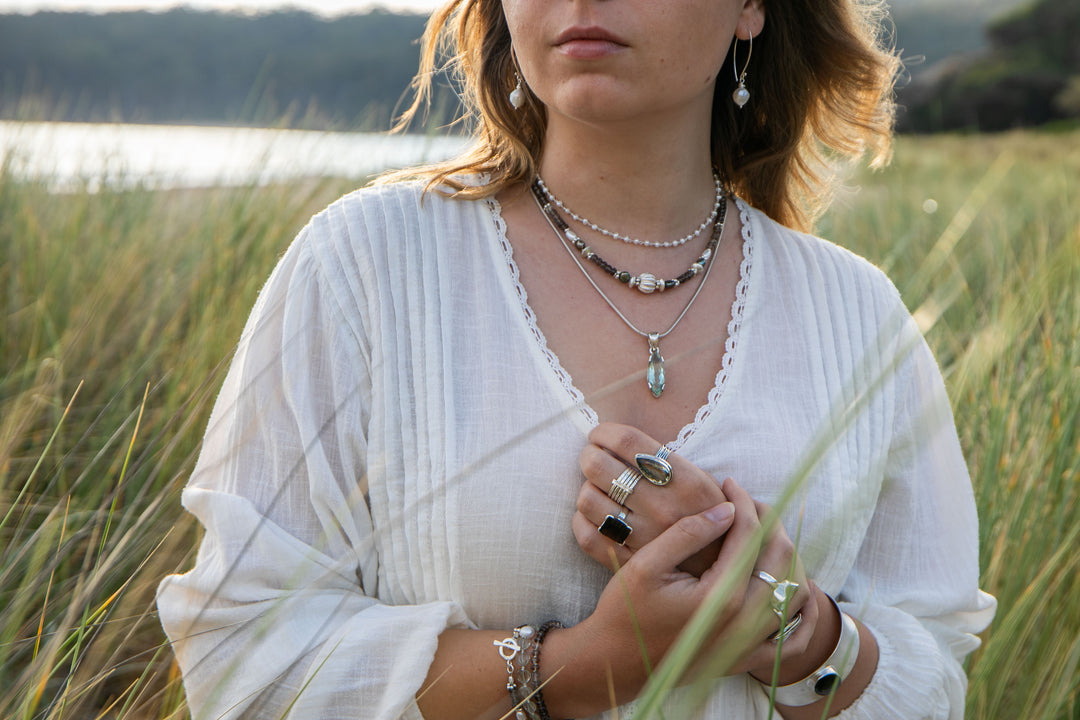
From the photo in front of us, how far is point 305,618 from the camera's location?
1.34 m

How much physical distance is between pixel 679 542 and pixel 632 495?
10 cm

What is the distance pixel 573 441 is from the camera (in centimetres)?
139

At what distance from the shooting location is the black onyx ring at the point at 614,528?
1.31 metres

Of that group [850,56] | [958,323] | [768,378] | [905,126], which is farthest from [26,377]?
[905,126]

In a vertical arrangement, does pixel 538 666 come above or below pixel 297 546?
below

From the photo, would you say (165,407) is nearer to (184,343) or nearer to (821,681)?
(184,343)

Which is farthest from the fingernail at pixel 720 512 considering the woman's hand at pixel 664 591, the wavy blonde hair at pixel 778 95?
the wavy blonde hair at pixel 778 95

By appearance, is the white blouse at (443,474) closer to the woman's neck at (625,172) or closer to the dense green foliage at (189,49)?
the woman's neck at (625,172)

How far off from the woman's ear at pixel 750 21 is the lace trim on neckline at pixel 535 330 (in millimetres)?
574

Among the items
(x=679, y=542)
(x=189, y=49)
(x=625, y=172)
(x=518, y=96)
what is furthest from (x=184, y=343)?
(x=189, y=49)

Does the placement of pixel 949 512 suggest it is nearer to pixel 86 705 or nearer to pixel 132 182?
pixel 86 705

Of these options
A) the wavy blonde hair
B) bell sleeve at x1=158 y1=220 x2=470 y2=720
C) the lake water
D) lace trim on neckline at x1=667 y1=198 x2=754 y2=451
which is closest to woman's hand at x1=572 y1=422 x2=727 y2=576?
lace trim on neckline at x1=667 y1=198 x2=754 y2=451

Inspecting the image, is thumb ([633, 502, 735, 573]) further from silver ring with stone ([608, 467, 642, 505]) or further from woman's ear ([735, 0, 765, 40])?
woman's ear ([735, 0, 765, 40])

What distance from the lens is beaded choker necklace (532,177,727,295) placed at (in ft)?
5.36
